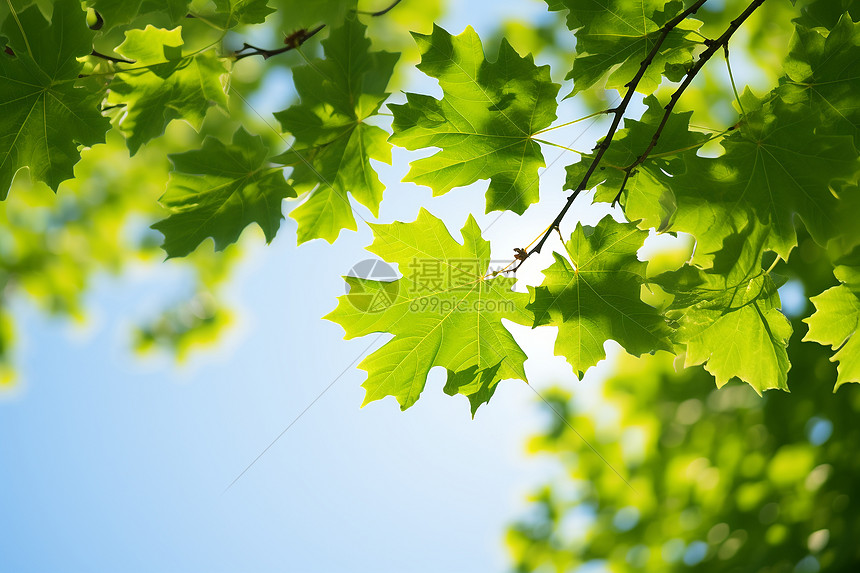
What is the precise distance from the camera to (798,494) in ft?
13.0

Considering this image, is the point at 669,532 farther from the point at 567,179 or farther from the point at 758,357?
the point at 567,179

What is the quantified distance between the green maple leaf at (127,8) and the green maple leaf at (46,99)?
7 cm

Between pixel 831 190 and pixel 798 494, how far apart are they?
331 cm

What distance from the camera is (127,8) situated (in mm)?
1603

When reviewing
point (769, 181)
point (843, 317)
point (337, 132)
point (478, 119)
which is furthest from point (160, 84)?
point (843, 317)

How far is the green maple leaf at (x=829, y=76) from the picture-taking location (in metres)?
1.49

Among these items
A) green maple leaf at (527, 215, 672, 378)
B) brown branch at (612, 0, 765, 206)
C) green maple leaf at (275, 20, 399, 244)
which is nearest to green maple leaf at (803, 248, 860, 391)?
green maple leaf at (527, 215, 672, 378)

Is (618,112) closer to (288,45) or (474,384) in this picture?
(474,384)

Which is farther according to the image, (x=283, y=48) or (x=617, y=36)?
(x=283, y=48)

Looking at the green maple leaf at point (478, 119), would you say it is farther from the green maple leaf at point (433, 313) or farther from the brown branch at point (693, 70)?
the brown branch at point (693, 70)

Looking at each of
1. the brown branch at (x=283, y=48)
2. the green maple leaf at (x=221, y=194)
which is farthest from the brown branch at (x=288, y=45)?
the green maple leaf at (x=221, y=194)

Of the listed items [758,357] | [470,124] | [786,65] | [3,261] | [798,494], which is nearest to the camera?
[786,65]

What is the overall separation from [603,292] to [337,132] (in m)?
0.99

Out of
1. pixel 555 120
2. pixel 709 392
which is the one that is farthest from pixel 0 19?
pixel 709 392
